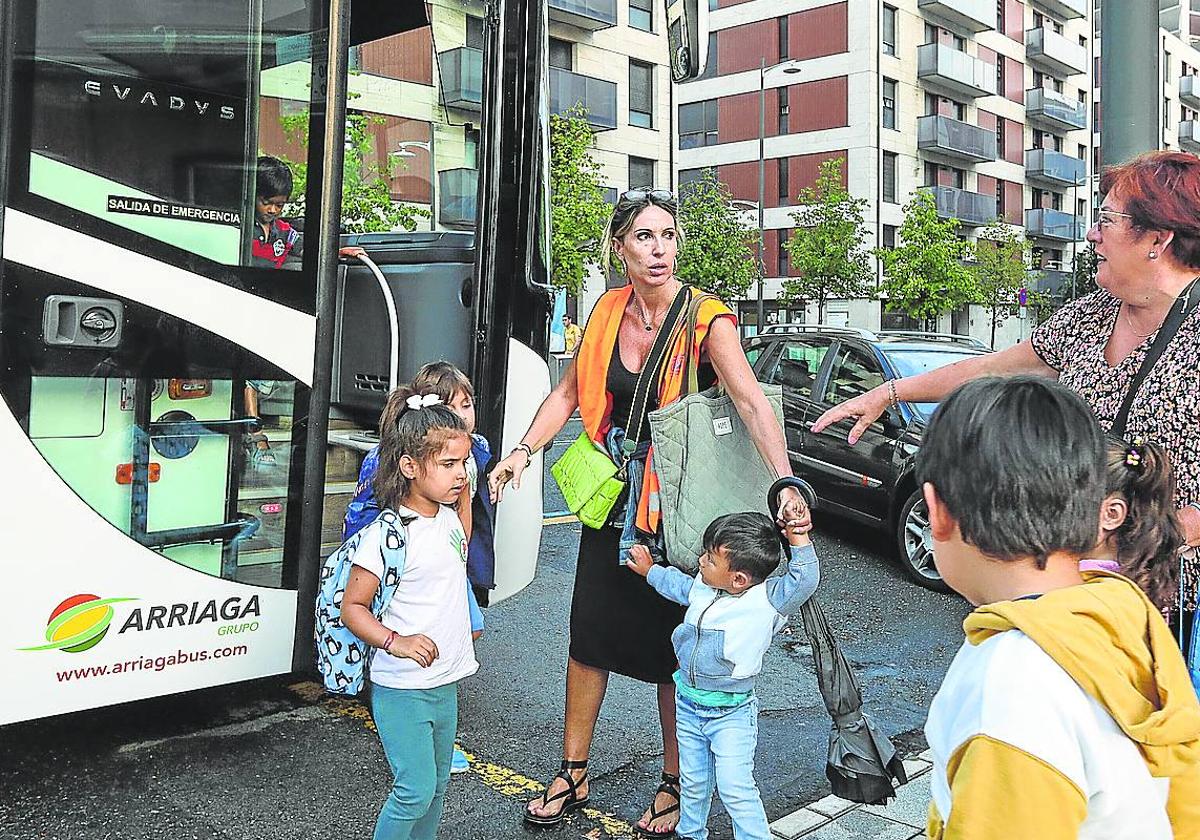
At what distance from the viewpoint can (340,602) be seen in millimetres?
3191

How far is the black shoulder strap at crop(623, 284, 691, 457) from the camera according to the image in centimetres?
375

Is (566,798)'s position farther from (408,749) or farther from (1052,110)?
(1052,110)

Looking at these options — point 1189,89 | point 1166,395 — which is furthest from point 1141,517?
point 1189,89

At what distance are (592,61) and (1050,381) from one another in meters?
35.8

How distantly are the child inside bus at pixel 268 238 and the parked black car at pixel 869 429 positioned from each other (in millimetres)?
4996

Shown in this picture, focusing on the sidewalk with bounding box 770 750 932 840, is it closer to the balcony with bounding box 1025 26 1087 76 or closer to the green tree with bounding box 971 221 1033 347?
the green tree with bounding box 971 221 1033 347

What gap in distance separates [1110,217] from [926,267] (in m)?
38.6

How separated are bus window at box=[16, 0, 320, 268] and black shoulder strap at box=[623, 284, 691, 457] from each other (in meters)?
1.38

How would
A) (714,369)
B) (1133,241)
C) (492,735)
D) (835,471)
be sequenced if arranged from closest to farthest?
(1133,241) < (714,369) < (492,735) < (835,471)

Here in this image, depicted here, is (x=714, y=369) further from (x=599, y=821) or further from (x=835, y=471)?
(x=835, y=471)

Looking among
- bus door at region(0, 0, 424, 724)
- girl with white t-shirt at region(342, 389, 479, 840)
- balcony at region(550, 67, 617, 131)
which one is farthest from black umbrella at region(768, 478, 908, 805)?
balcony at region(550, 67, 617, 131)

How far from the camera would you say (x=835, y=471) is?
8938 millimetres

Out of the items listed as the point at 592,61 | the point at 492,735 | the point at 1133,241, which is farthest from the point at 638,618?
the point at 592,61

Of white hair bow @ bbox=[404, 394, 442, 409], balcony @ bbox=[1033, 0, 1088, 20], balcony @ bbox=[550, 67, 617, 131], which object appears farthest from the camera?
balcony @ bbox=[1033, 0, 1088, 20]
